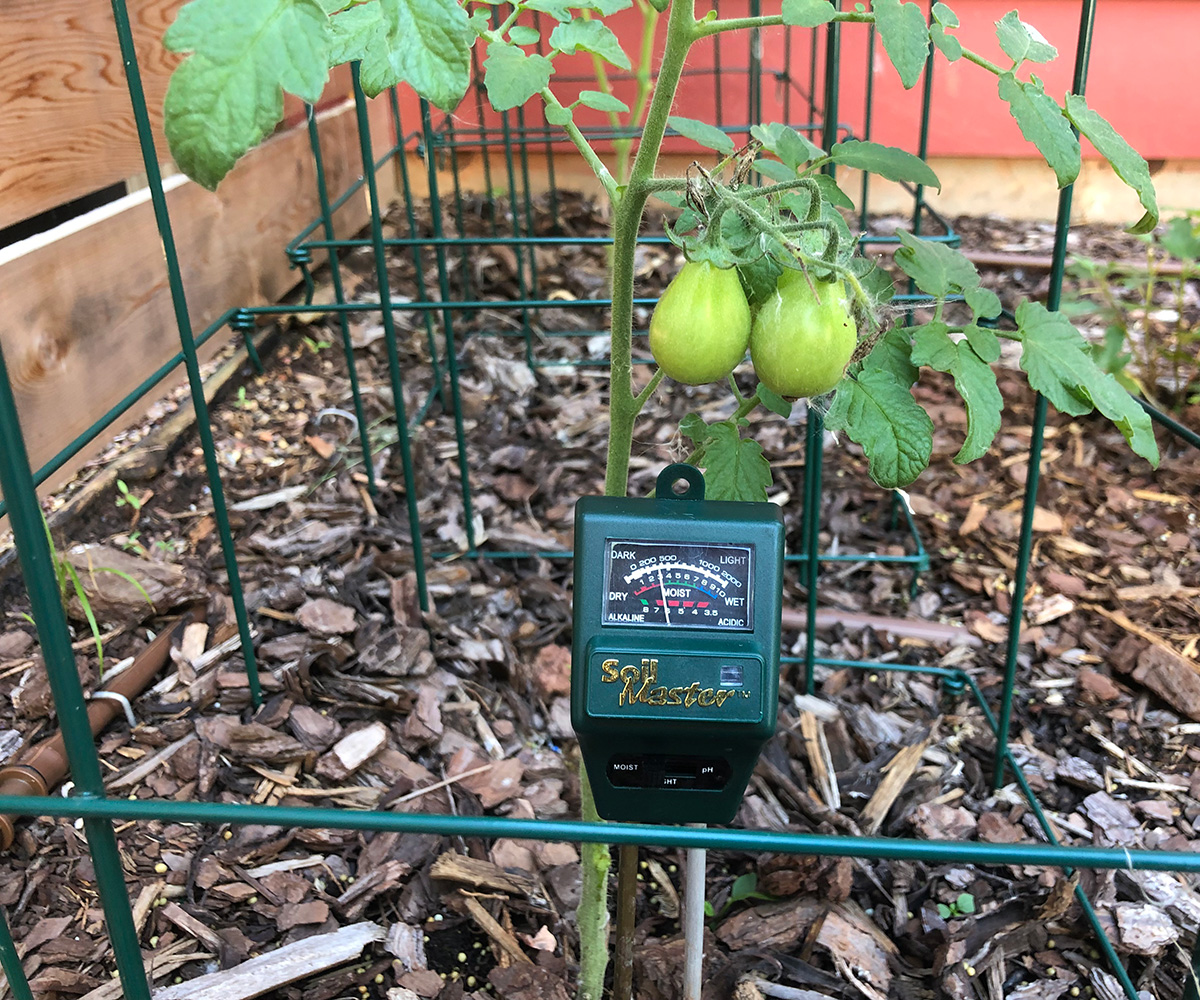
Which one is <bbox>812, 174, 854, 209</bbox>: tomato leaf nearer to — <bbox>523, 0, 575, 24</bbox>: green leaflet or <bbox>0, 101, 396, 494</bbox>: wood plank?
<bbox>523, 0, 575, 24</bbox>: green leaflet

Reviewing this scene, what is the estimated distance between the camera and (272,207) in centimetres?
274

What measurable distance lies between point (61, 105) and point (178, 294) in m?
0.88

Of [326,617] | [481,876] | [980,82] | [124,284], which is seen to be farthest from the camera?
[980,82]

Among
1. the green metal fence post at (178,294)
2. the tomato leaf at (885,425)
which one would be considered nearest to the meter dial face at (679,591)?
the tomato leaf at (885,425)

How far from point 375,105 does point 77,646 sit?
2659mm

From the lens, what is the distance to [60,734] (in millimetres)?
1302

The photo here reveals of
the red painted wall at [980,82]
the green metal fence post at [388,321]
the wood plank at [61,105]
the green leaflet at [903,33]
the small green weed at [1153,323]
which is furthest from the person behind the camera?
the red painted wall at [980,82]

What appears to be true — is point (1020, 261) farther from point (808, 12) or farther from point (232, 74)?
point (232, 74)

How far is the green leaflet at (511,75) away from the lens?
0.71 metres

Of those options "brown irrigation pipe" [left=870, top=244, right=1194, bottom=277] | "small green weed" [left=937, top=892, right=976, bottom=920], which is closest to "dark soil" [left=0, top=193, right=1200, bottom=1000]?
"small green weed" [left=937, top=892, right=976, bottom=920]

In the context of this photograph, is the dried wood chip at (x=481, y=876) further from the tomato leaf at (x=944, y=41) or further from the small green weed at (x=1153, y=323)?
the small green weed at (x=1153, y=323)

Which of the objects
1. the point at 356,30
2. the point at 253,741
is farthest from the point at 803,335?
the point at 253,741

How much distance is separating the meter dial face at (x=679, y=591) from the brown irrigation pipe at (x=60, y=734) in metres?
0.69

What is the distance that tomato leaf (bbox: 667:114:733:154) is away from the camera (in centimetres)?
83
